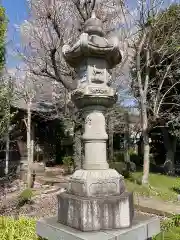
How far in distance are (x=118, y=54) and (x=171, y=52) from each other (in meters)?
10.6

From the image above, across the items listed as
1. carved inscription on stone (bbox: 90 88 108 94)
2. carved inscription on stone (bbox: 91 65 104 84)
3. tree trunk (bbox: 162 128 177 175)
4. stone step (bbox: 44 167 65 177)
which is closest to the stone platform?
carved inscription on stone (bbox: 90 88 108 94)

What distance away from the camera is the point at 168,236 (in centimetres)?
413

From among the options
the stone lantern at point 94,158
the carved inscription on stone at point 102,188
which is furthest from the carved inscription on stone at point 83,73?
the carved inscription on stone at point 102,188

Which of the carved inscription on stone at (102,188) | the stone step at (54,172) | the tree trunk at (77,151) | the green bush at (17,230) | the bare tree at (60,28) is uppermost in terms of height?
the bare tree at (60,28)

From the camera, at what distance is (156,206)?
9617 millimetres

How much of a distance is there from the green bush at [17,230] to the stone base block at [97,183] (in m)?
1.29

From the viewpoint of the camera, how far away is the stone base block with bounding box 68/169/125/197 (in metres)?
4.91

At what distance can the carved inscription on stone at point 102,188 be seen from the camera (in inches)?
193

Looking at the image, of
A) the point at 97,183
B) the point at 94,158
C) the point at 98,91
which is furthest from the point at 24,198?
the point at 98,91

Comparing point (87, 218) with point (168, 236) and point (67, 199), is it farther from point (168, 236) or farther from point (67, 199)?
point (168, 236)

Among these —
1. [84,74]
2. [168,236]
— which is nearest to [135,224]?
[168,236]

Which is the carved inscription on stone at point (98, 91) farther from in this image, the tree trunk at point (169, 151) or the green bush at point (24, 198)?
the tree trunk at point (169, 151)

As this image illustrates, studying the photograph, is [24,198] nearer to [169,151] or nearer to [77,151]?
[77,151]

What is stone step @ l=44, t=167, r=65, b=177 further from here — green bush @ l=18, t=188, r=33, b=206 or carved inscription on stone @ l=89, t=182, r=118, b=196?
carved inscription on stone @ l=89, t=182, r=118, b=196
